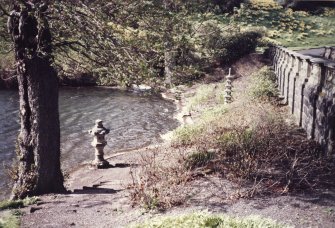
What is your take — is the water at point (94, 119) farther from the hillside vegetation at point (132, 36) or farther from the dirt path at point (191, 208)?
the hillside vegetation at point (132, 36)

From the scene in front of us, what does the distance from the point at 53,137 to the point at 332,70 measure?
7.10 metres

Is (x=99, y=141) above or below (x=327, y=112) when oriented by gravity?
below

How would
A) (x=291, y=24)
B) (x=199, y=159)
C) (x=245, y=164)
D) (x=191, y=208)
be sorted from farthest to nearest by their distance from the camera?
1. (x=291, y=24)
2. (x=199, y=159)
3. (x=245, y=164)
4. (x=191, y=208)

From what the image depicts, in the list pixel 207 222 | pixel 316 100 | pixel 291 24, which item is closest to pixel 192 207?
pixel 207 222

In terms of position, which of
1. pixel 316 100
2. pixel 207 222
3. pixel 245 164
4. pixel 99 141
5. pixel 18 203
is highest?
pixel 316 100

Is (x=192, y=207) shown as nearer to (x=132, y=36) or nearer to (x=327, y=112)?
(x=132, y=36)

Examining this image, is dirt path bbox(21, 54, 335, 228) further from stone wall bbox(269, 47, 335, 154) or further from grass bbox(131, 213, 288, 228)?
stone wall bbox(269, 47, 335, 154)

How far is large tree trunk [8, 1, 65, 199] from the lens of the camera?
29.6 feet

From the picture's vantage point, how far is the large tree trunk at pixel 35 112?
901 cm

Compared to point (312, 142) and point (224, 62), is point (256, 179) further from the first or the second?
point (224, 62)

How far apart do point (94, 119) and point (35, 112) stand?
1342 cm

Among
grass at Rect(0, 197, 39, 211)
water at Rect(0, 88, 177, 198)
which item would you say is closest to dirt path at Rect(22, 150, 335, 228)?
grass at Rect(0, 197, 39, 211)

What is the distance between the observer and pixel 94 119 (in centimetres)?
2286

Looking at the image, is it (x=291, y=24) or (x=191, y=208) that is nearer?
(x=191, y=208)
